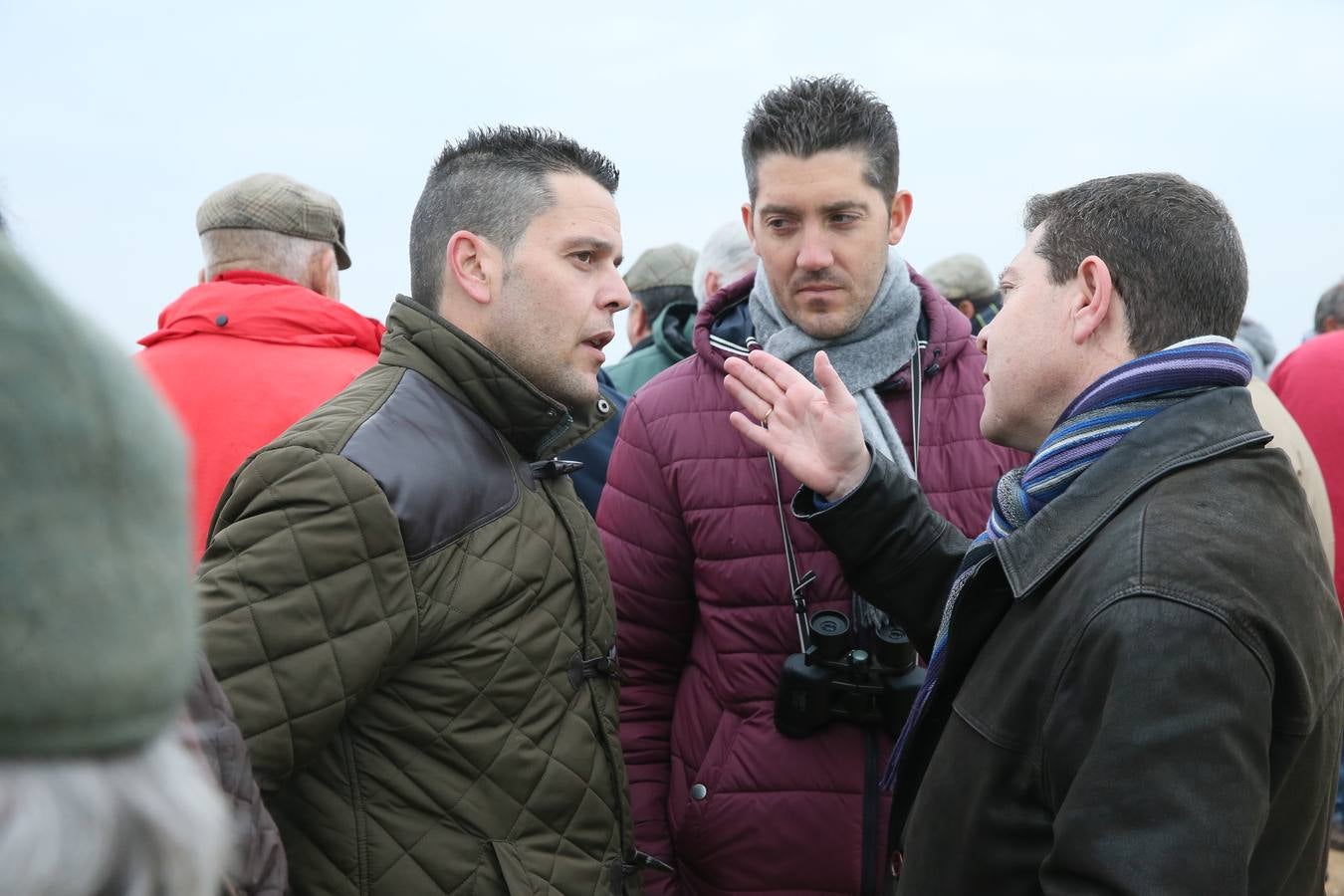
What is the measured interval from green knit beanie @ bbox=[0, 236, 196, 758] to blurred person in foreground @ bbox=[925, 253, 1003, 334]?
242 inches

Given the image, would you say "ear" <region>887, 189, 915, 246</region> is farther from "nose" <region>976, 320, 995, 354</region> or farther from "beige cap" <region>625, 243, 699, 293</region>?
"beige cap" <region>625, 243, 699, 293</region>

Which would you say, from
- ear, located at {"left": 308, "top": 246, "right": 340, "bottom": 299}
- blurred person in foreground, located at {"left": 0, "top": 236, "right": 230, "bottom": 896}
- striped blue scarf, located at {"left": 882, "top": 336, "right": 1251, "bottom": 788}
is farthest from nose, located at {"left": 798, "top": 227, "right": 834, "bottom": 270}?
blurred person in foreground, located at {"left": 0, "top": 236, "right": 230, "bottom": 896}

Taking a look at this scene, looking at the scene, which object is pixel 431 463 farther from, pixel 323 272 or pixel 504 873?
pixel 323 272

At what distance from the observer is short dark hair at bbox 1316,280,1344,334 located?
5652mm

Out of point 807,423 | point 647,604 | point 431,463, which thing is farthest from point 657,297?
point 431,463

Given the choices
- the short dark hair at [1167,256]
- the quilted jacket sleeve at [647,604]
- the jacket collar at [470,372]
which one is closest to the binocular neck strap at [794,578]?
the quilted jacket sleeve at [647,604]

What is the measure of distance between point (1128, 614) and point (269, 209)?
276 centimetres

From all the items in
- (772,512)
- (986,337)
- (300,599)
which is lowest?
(772,512)

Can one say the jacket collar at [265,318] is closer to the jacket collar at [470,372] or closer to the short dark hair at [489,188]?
the short dark hair at [489,188]

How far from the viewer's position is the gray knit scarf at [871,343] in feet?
8.59

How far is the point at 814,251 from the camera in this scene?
2.66 meters

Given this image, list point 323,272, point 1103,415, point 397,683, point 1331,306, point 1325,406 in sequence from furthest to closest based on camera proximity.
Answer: point 1331,306 < point 1325,406 < point 323,272 < point 397,683 < point 1103,415

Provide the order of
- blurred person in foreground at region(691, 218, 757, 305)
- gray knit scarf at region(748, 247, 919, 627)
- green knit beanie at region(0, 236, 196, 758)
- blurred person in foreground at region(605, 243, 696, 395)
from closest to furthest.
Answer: green knit beanie at region(0, 236, 196, 758) → gray knit scarf at region(748, 247, 919, 627) → blurred person in foreground at region(691, 218, 757, 305) → blurred person in foreground at region(605, 243, 696, 395)

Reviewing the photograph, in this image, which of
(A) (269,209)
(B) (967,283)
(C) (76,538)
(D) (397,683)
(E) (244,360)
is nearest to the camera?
(C) (76,538)
